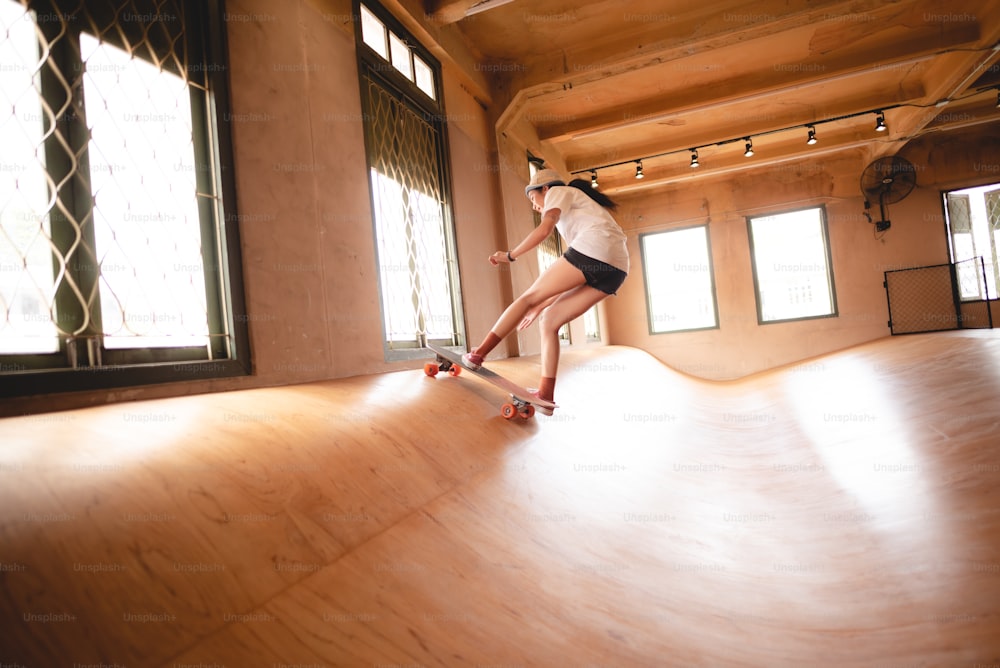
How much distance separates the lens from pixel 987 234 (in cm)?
924

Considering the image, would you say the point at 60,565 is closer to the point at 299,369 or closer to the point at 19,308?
the point at 19,308

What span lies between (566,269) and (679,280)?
29.9ft

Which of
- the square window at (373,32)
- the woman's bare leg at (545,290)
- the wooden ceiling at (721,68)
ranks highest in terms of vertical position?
the wooden ceiling at (721,68)

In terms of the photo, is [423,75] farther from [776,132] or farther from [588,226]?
[776,132]

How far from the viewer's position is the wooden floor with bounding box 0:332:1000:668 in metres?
1.05

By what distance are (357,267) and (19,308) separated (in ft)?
6.55

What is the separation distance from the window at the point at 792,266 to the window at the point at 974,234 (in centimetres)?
197

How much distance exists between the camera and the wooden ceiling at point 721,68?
548cm

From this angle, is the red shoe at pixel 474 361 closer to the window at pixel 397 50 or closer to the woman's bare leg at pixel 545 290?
the woman's bare leg at pixel 545 290

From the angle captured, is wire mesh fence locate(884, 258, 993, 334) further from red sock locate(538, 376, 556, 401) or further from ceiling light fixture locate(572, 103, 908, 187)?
red sock locate(538, 376, 556, 401)

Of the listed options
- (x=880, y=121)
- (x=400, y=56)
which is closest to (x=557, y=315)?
(x=400, y=56)

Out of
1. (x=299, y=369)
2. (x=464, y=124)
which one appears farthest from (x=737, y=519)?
(x=464, y=124)

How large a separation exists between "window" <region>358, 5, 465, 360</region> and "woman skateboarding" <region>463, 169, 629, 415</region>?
4.92 feet

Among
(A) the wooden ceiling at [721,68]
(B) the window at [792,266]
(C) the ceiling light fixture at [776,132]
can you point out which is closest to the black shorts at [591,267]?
(A) the wooden ceiling at [721,68]
